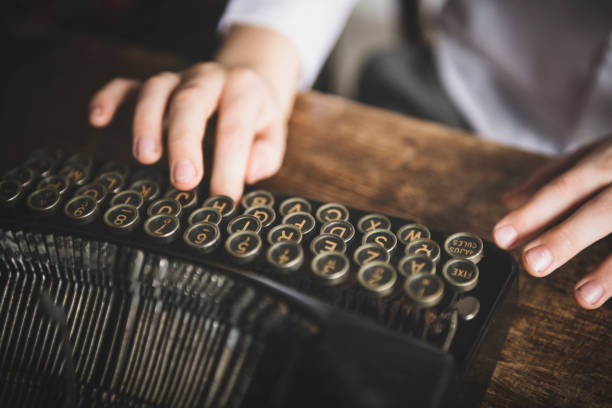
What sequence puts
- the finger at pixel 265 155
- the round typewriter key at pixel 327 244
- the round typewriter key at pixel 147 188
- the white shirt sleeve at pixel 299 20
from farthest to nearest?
the white shirt sleeve at pixel 299 20, the finger at pixel 265 155, the round typewriter key at pixel 147 188, the round typewriter key at pixel 327 244

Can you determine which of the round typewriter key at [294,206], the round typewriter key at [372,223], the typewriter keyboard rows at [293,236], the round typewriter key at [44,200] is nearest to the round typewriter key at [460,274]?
the typewriter keyboard rows at [293,236]

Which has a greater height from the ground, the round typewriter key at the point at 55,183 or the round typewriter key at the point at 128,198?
the round typewriter key at the point at 128,198

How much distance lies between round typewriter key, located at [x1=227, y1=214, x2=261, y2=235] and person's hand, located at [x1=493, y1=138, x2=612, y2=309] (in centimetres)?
39

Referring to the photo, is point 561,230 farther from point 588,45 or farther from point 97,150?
point 97,150

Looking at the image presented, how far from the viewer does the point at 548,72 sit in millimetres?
1259

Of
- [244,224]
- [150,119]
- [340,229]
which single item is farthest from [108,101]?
[340,229]

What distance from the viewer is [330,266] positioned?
0.60 metres

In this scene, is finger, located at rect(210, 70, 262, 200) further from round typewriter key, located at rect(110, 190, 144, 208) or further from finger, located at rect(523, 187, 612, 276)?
finger, located at rect(523, 187, 612, 276)

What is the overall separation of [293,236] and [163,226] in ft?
0.63

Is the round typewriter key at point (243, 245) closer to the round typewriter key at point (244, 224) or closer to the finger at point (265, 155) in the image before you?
the round typewriter key at point (244, 224)

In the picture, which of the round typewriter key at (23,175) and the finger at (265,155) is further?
the finger at (265,155)

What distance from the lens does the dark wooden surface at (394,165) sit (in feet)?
2.22

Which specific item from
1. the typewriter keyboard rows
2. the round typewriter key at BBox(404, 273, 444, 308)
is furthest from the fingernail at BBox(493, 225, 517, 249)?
the round typewriter key at BBox(404, 273, 444, 308)

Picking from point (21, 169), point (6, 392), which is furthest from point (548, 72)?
point (6, 392)
